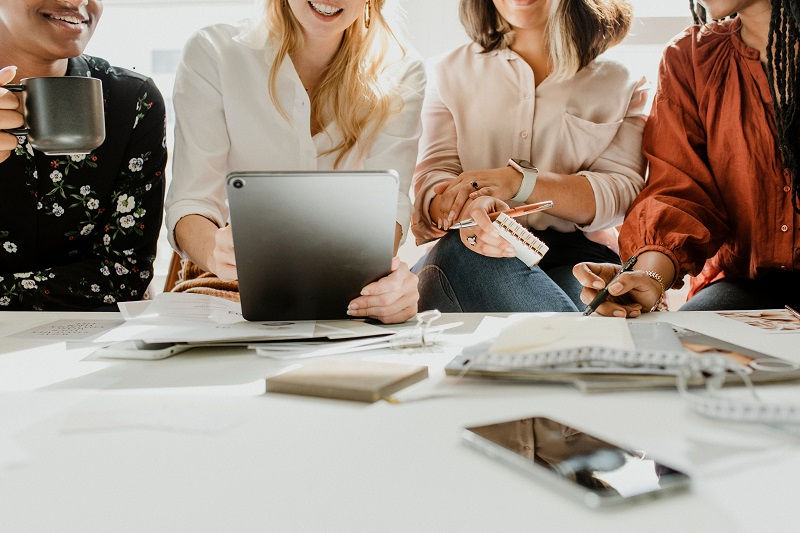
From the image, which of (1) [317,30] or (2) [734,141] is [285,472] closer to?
(1) [317,30]

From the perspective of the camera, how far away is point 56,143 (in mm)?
1096

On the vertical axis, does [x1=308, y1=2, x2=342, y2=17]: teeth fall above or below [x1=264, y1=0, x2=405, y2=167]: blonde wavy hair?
above

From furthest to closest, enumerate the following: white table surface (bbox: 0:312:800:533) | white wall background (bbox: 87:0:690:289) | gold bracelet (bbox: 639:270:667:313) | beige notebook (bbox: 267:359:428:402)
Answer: white wall background (bbox: 87:0:690:289) < gold bracelet (bbox: 639:270:667:313) < beige notebook (bbox: 267:359:428:402) < white table surface (bbox: 0:312:800:533)

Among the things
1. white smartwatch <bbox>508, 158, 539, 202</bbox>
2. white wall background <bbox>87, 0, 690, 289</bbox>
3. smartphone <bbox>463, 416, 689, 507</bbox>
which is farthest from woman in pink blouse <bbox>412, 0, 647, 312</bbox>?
smartphone <bbox>463, 416, 689, 507</bbox>

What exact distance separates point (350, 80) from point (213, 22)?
1.07 metres

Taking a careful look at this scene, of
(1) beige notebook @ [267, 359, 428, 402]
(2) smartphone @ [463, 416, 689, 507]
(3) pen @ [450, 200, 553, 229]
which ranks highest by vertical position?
(3) pen @ [450, 200, 553, 229]

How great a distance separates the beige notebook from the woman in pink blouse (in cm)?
79

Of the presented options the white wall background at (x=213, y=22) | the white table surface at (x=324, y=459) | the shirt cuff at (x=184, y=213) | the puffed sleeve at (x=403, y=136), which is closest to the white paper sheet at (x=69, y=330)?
the white table surface at (x=324, y=459)

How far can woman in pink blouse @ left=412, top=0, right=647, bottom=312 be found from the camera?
155cm

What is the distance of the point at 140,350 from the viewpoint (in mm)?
847

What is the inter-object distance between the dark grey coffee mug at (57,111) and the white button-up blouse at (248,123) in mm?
312

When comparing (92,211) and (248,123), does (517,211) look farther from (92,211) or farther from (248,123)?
(92,211)

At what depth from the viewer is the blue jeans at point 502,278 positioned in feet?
4.52

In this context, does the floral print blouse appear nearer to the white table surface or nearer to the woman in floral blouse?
the woman in floral blouse
